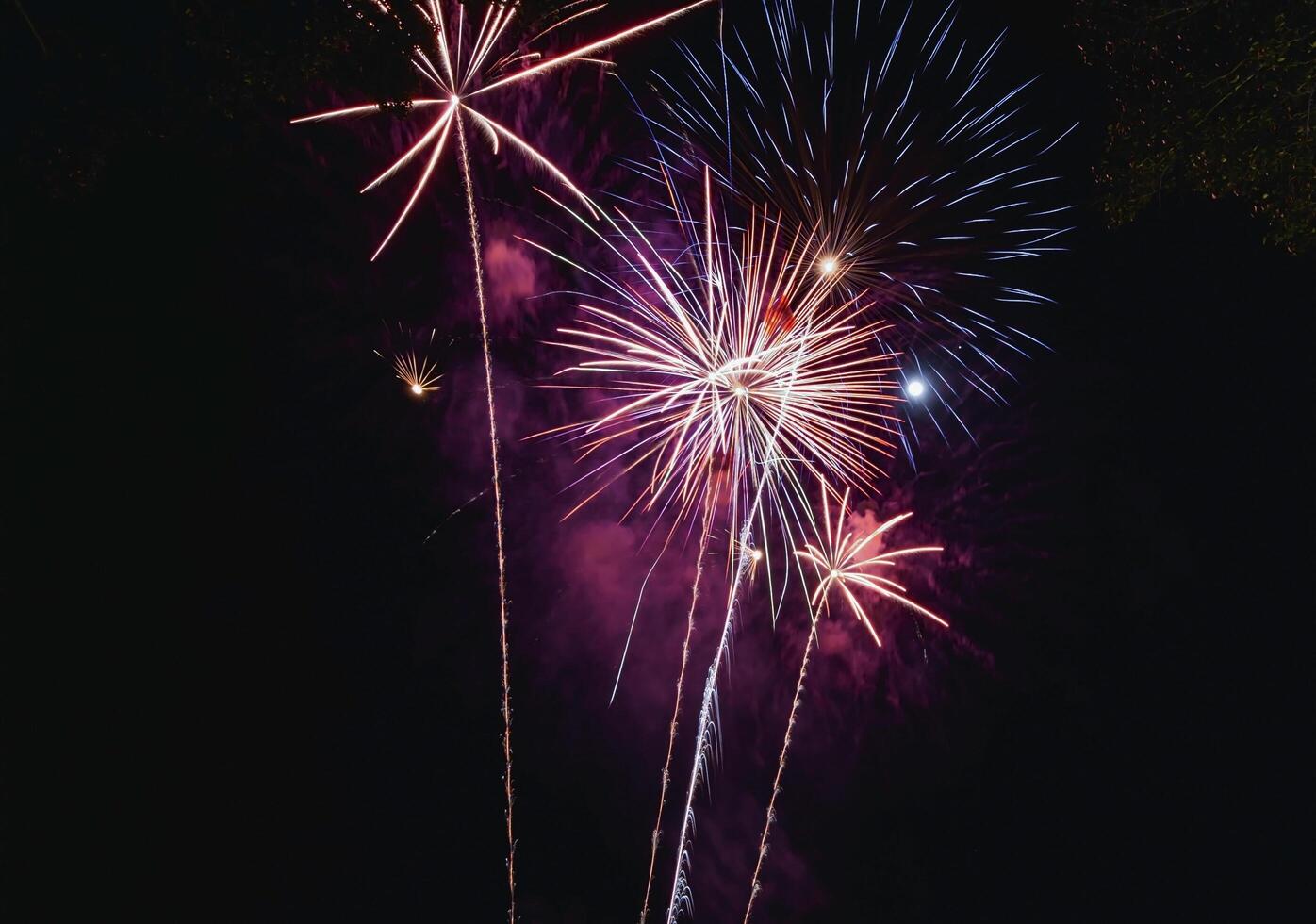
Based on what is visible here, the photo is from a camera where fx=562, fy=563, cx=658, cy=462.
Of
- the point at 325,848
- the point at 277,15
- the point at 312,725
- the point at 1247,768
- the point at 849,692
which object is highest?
the point at 277,15

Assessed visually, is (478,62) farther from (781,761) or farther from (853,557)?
(781,761)

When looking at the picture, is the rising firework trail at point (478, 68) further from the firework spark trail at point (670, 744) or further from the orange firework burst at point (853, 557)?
the firework spark trail at point (670, 744)

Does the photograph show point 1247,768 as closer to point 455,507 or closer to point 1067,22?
point 1067,22

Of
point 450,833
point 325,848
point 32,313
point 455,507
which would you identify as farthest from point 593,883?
point 32,313

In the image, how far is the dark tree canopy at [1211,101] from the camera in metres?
3.45

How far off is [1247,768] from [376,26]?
909 centimetres

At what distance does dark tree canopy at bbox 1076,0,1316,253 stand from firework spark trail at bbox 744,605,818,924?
227 inches

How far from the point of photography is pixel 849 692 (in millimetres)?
7844

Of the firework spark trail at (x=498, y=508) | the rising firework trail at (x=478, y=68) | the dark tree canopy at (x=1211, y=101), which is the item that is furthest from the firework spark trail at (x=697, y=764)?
the rising firework trail at (x=478, y=68)

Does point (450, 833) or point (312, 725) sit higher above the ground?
point (312, 725)

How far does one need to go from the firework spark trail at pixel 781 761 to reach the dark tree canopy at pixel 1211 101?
5768 millimetres

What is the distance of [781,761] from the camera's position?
8906mm

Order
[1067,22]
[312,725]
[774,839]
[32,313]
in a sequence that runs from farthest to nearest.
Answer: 1. [774,839]
2. [312,725]
3. [32,313]
4. [1067,22]

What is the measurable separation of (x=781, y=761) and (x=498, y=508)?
601cm
